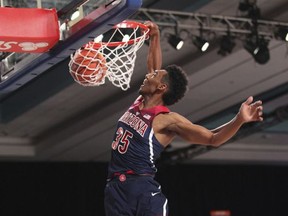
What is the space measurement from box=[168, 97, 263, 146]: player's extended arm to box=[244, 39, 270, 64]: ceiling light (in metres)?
5.51

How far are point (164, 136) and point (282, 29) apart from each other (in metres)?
5.71

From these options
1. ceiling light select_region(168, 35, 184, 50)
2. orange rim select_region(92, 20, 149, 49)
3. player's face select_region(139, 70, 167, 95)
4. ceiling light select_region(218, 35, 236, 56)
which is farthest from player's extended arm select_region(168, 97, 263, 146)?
ceiling light select_region(218, 35, 236, 56)

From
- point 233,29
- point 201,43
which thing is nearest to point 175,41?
point 201,43

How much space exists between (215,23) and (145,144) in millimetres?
5548

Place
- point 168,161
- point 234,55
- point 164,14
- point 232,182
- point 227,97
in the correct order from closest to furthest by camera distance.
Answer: point 164,14
point 234,55
point 227,97
point 168,161
point 232,182

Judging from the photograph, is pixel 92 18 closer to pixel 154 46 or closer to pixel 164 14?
pixel 154 46

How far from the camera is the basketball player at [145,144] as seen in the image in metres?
4.88

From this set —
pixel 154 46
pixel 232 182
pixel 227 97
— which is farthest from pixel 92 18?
pixel 232 182

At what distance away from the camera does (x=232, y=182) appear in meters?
16.4

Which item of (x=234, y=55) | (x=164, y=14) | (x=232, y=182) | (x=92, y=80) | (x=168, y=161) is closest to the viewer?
(x=92, y=80)

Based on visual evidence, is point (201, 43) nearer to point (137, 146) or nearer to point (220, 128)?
point (137, 146)

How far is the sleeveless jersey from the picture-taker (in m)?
4.95

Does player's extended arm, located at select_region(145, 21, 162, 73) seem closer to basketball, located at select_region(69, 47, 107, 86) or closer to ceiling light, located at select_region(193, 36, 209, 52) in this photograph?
basketball, located at select_region(69, 47, 107, 86)

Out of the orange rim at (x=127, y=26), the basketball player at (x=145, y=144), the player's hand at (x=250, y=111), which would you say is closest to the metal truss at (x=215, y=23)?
the orange rim at (x=127, y=26)
